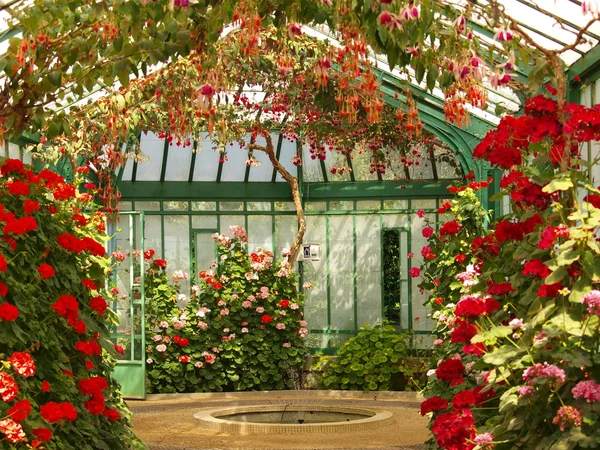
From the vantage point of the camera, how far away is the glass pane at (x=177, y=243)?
14.4 metres

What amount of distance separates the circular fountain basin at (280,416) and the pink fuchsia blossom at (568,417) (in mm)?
5308

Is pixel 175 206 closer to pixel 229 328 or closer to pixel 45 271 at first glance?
pixel 229 328

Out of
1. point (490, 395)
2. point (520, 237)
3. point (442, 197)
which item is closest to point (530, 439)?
point (490, 395)

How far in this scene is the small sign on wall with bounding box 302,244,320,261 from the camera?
14.3 meters

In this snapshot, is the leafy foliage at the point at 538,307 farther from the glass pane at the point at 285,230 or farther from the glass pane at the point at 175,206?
the glass pane at the point at 175,206

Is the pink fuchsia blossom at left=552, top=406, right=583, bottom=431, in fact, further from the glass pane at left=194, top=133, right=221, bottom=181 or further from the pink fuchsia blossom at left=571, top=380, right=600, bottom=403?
the glass pane at left=194, top=133, right=221, bottom=181

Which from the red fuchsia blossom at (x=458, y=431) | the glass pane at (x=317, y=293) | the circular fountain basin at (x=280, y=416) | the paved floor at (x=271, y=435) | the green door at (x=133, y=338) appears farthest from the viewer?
the glass pane at (x=317, y=293)

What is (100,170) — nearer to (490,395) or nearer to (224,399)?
(224,399)

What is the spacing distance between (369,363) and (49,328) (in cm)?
731

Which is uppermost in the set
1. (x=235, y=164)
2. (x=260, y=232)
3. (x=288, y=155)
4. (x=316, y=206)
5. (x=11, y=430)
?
(x=288, y=155)

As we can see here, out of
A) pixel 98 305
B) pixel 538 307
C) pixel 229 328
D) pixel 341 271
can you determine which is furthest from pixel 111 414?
pixel 341 271

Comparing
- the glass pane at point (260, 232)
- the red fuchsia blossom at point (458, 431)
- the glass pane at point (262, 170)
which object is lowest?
the red fuchsia blossom at point (458, 431)

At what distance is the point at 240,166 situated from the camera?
49.0ft

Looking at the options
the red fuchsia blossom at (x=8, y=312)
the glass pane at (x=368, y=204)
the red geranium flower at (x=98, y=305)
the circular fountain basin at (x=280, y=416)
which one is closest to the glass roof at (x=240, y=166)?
the glass pane at (x=368, y=204)
